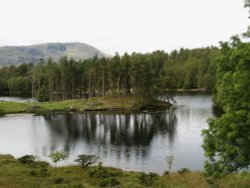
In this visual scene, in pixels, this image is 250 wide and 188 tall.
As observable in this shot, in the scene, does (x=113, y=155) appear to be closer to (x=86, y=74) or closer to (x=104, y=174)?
(x=104, y=174)

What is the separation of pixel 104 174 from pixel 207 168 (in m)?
16.6

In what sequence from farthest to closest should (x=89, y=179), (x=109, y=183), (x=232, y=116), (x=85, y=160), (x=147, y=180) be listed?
(x=85, y=160), (x=89, y=179), (x=147, y=180), (x=109, y=183), (x=232, y=116)

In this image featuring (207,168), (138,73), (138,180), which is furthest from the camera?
(138,73)

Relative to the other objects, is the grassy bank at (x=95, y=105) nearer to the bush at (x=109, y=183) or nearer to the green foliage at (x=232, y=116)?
the bush at (x=109, y=183)

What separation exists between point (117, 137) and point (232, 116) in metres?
54.0

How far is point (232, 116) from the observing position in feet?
88.7

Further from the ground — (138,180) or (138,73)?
(138,73)

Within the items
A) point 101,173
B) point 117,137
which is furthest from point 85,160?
point 117,137

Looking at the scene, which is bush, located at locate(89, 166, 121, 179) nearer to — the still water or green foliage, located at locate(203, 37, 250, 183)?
the still water

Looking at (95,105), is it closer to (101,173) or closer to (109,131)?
(109,131)

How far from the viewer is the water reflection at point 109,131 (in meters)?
69.2

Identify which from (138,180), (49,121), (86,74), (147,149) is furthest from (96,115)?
(138,180)

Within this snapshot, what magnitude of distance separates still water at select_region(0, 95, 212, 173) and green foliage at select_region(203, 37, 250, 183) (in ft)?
78.0

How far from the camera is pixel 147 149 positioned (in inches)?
2594
